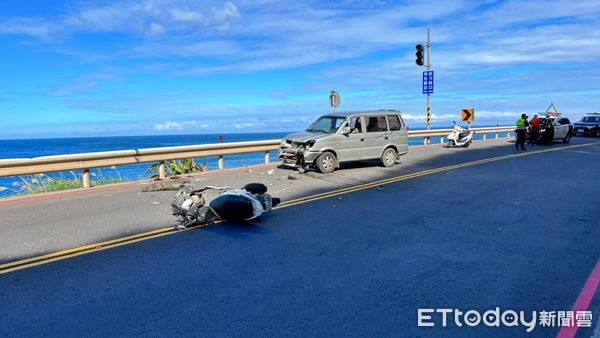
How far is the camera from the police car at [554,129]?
26.5m

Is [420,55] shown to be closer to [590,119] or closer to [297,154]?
[297,154]

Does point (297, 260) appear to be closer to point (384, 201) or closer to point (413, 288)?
point (413, 288)

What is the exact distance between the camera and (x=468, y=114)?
2962 centimetres

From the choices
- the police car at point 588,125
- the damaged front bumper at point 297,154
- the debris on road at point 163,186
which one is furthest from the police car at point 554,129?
the debris on road at point 163,186

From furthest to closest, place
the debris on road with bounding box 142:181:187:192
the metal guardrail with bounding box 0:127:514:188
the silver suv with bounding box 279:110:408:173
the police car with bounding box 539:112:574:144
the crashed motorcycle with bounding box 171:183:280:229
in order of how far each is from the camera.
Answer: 1. the police car with bounding box 539:112:574:144
2. the silver suv with bounding box 279:110:408:173
3. the debris on road with bounding box 142:181:187:192
4. the metal guardrail with bounding box 0:127:514:188
5. the crashed motorcycle with bounding box 171:183:280:229

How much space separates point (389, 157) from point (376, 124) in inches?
49.3

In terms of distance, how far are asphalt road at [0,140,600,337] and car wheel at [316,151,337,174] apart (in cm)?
537

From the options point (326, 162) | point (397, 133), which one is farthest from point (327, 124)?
point (397, 133)

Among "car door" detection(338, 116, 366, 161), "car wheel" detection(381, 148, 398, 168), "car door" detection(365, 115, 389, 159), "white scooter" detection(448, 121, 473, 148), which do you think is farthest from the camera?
"white scooter" detection(448, 121, 473, 148)

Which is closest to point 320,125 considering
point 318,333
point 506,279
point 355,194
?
point 355,194

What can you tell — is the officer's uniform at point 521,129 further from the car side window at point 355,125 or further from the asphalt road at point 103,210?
the car side window at point 355,125

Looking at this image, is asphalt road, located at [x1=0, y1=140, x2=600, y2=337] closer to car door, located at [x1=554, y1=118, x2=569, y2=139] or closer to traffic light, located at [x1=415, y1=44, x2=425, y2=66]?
traffic light, located at [x1=415, y1=44, x2=425, y2=66]

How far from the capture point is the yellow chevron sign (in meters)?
29.5

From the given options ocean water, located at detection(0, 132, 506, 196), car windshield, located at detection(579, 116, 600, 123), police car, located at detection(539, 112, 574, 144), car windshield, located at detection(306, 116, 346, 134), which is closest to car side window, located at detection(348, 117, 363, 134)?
car windshield, located at detection(306, 116, 346, 134)
